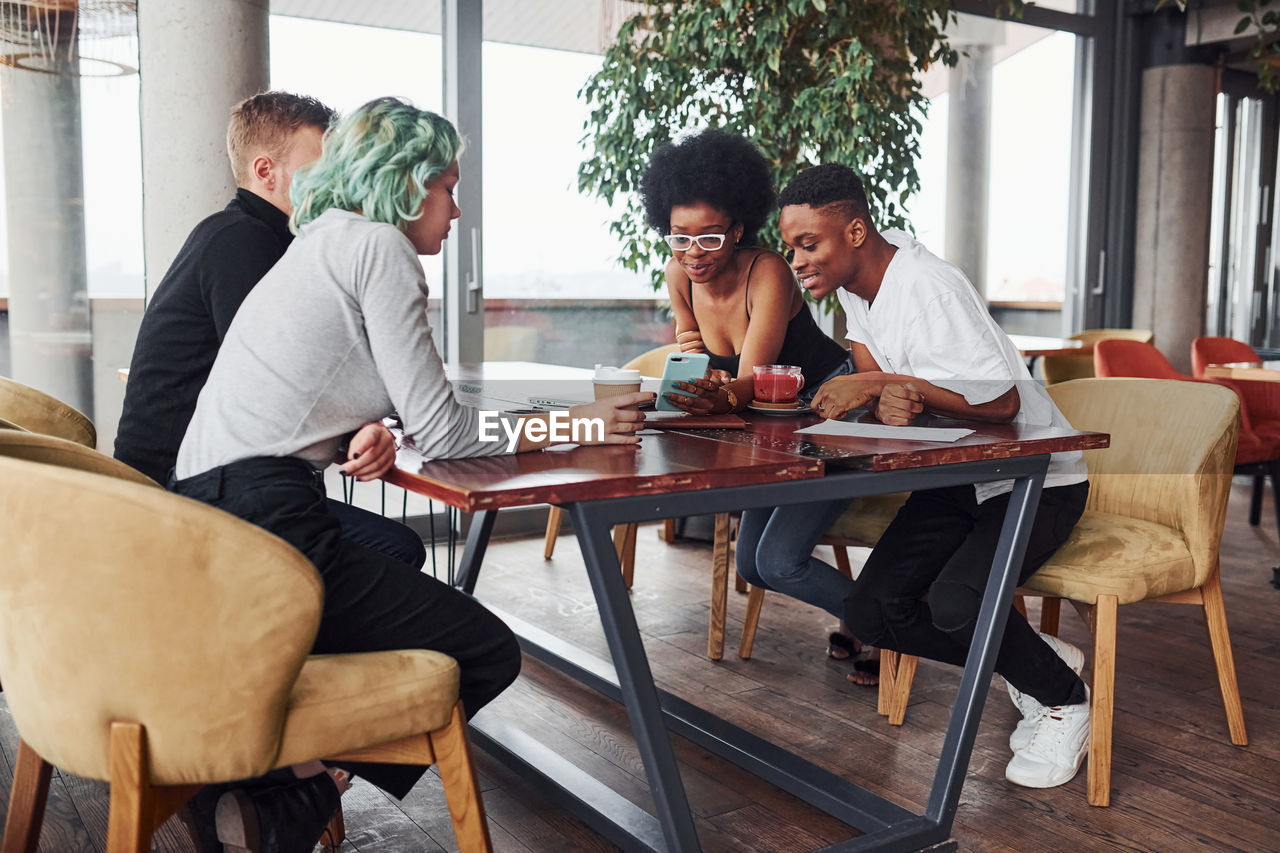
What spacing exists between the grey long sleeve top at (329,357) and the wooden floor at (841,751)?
0.81 m

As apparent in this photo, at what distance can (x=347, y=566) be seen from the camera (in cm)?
163

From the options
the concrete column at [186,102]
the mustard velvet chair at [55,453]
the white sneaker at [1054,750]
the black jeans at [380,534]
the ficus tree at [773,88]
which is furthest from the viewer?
the ficus tree at [773,88]

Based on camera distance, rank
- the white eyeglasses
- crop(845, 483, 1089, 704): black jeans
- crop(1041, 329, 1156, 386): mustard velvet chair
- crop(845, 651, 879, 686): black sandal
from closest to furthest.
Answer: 1. crop(845, 483, 1089, 704): black jeans
2. the white eyeglasses
3. crop(845, 651, 879, 686): black sandal
4. crop(1041, 329, 1156, 386): mustard velvet chair

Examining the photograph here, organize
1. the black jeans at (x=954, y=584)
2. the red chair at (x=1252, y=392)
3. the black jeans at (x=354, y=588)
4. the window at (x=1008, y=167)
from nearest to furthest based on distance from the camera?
1. the black jeans at (x=354, y=588)
2. the black jeans at (x=954, y=584)
3. the red chair at (x=1252, y=392)
4. the window at (x=1008, y=167)

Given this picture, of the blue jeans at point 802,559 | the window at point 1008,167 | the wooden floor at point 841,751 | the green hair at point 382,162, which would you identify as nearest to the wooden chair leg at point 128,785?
the wooden floor at point 841,751

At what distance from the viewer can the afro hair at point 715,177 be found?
2.95 meters

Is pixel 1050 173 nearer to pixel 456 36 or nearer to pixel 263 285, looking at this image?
pixel 456 36

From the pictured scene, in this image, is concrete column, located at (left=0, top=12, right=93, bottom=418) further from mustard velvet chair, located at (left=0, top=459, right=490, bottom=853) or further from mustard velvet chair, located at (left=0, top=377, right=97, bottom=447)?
mustard velvet chair, located at (left=0, top=459, right=490, bottom=853)

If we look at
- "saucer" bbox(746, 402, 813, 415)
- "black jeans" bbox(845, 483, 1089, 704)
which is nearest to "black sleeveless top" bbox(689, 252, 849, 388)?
"saucer" bbox(746, 402, 813, 415)

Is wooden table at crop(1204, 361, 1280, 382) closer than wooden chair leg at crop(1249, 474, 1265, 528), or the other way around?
wooden table at crop(1204, 361, 1280, 382)

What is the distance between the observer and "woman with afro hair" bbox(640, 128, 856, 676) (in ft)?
8.54

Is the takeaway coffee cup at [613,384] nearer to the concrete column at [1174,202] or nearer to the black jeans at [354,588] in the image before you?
the black jeans at [354,588]

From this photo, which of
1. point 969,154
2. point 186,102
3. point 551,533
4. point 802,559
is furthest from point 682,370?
point 969,154

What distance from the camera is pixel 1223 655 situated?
238 cm
